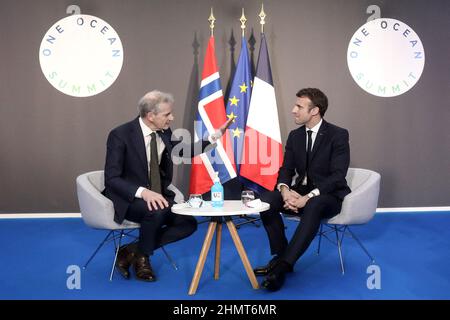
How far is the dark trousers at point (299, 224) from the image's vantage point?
3.31 m

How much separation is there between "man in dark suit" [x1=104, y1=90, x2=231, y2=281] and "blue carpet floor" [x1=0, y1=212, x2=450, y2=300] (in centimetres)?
Answer: 25

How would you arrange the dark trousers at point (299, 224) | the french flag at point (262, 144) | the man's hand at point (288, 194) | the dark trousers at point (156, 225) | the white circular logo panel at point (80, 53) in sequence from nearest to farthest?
the dark trousers at point (299, 224) < the dark trousers at point (156, 225) < the man's hand at point (288, 194) < the french flag at point (262, 144) < the white circular logo panel at point (80, 53)

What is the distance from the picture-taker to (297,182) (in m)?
4.02

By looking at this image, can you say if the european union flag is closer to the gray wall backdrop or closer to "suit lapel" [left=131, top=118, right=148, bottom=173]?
the gray wall backdrop

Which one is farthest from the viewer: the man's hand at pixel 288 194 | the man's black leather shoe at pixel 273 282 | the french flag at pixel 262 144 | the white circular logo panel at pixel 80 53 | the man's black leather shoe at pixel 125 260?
the white circular logo panel at pixel 80 53

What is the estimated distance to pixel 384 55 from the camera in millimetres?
5945

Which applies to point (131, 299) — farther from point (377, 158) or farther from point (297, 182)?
point (377, 158)

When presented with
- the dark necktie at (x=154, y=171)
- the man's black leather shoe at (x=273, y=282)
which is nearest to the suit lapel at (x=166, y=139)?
the dark necktie at (x=154, y=171)

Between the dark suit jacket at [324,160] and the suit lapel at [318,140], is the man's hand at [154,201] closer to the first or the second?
the dark suit jacket at [324,160]

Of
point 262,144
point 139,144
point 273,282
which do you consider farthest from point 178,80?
point 273,282

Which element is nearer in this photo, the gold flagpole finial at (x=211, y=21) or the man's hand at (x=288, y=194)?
the man's hand at (x=288, y=194)

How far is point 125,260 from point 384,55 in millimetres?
3979

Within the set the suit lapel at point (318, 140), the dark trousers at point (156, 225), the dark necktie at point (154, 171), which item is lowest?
the dark trousers at point (156, 225)

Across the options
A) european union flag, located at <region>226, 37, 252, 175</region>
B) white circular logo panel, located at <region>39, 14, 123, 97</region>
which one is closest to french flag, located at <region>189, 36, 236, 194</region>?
european union flag, located at <region>226, 37, 252, 175</region>
